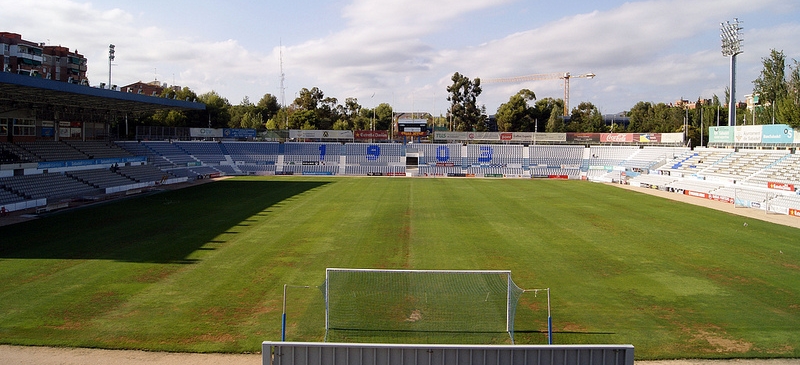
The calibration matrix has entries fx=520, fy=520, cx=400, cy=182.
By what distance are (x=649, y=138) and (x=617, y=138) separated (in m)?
4.21

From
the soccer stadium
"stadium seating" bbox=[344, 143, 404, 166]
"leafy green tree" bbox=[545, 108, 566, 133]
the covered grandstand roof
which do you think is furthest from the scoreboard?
the covered grandstand roof

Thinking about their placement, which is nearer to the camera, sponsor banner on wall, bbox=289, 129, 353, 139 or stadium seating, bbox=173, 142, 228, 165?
stadium seating, bbox=173, 142, 228, 165

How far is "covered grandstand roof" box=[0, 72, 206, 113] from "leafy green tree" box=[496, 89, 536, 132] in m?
60.5

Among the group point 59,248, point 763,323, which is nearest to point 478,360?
point 763,323

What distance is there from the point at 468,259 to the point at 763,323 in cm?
887

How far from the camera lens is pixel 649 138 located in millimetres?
66875

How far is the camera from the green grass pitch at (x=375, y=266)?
11.9 metres

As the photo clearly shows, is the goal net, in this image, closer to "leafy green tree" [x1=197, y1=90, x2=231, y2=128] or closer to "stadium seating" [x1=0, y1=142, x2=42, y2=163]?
"stadium seating" [x1=0, y1=142, x2=42, y2=163]

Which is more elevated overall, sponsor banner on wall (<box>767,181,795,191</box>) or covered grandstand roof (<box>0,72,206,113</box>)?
covered grandstand roof (<box>0,72,206,113</box>)

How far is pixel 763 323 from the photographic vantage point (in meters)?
12.7

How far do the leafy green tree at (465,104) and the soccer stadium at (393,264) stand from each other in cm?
5517

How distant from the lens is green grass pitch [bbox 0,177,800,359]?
11914mm

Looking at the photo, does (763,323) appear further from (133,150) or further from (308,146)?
(308,146)

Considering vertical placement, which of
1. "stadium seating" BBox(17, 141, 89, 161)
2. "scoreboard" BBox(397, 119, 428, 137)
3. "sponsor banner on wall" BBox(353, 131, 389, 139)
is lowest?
"stadium seating" BBox(17, 141, 89, 161)
